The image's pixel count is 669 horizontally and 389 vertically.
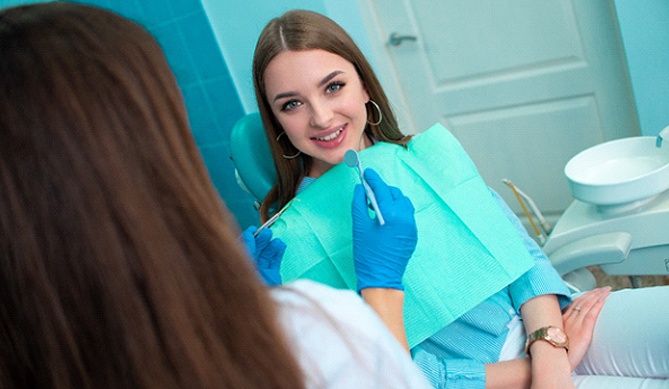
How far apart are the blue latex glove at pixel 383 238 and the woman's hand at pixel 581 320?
1.17 ft

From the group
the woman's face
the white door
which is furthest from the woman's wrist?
the white door

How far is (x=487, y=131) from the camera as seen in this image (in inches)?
96.6

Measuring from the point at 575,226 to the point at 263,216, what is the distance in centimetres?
75

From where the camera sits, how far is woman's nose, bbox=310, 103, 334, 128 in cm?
120

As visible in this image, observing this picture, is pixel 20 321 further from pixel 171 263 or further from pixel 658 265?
pixel 658 265

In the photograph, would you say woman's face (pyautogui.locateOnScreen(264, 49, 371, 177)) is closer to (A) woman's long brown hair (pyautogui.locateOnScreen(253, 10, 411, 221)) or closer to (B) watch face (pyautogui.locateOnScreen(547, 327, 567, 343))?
(A) woman's long brown hair (pyautogui.locateOnScreen(253, 10, 411, 221))

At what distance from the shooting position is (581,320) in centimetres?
115

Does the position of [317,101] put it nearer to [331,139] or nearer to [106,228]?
[331,139]

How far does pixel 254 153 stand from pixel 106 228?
90 cm

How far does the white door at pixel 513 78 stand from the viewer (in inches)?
82.9

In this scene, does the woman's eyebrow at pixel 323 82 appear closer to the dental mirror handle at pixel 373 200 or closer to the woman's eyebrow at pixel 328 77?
the woman's eyebrow at pixel 328 77

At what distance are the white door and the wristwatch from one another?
126cm

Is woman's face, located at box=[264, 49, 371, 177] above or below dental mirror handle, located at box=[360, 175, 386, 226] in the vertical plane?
above

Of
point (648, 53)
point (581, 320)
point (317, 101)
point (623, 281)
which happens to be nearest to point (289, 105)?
point (317, 101)
